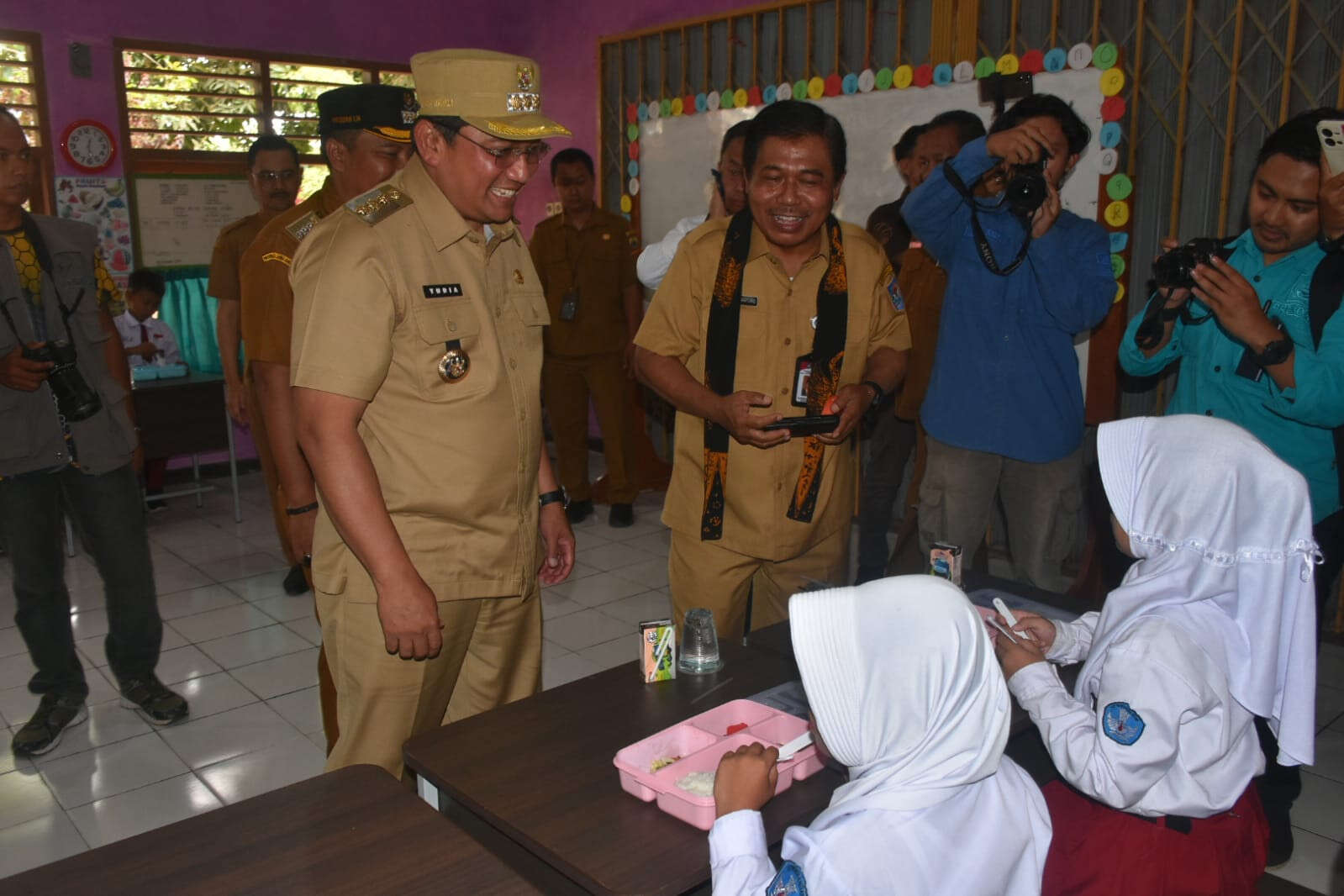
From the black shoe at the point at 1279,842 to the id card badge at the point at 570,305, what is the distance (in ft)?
11.7

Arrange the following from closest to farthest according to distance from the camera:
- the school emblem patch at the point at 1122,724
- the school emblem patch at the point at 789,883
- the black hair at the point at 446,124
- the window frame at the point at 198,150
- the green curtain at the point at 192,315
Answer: the school emblem patch at the point at 789,883, the school emblem patch at the point at 1122,724, the black hair at the point at 446,124, the window frame at the point at 198,150, the green curtain at the point at 192,315

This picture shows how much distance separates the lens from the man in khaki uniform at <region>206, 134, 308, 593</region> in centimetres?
372

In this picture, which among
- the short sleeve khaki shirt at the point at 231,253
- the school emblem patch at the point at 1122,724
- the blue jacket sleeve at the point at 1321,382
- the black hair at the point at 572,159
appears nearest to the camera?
the school emblem patch at the point at 1122,724

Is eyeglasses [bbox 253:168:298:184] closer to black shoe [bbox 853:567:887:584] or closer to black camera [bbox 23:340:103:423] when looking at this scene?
black camera [bbox 23:340:103:423]

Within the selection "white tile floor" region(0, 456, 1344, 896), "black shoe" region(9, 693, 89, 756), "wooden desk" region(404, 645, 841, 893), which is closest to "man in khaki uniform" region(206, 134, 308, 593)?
"white tile floor" region(0, 456, 1344, 896)

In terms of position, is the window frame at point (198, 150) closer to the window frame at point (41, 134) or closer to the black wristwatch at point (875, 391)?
the window frame at point (41, 134)

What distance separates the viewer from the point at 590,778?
1.38 metres

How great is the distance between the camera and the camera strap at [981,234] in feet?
8.18

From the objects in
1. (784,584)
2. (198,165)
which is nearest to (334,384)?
(784,584)

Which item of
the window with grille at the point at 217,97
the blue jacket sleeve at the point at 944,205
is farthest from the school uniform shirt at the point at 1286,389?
the window with grille at the point at 217,97

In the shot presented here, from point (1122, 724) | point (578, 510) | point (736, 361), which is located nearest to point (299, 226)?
point (736, 361)

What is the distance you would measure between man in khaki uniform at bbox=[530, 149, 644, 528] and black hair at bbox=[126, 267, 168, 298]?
1.96 meters

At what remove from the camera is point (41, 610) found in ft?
9.03

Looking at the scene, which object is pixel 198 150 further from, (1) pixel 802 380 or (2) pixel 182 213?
(1) pixel 802 380
